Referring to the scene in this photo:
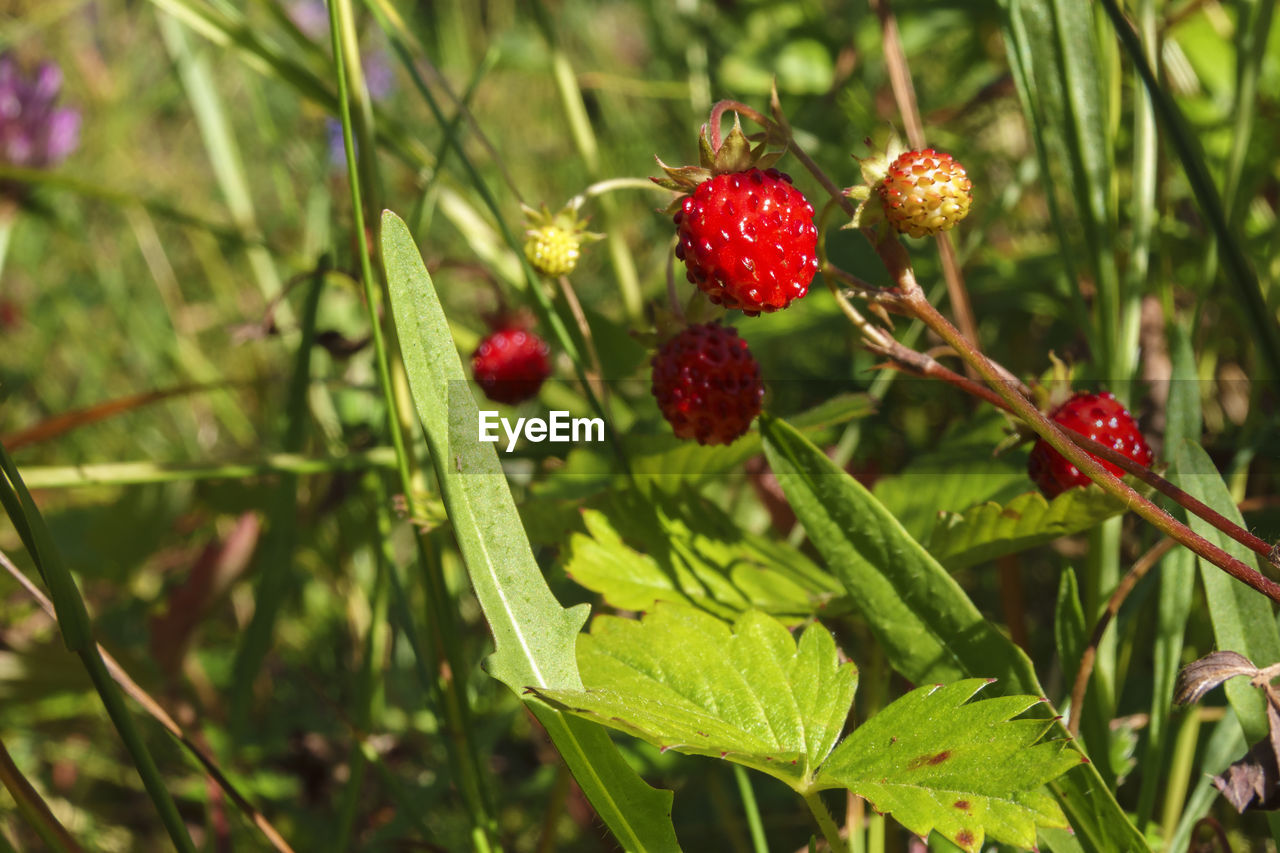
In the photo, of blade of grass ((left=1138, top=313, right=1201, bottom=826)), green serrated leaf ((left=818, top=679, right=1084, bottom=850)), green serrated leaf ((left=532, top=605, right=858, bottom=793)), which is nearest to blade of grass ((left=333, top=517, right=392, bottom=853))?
green serrated leaf ((left=532, top=605, right=858, bottom=793))

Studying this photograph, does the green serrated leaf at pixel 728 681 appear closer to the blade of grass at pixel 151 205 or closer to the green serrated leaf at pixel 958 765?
the green serrated leaf at pixel 958 765

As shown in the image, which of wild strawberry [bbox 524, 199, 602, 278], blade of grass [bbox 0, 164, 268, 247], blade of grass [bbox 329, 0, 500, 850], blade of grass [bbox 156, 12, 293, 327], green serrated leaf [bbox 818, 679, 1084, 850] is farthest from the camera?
blade of grass [bbox 156, 12, 293, 327]

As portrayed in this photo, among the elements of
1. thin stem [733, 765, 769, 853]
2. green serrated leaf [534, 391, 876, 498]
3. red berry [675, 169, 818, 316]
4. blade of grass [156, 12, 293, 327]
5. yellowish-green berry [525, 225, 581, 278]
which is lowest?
thin stem [733, 765, 769, 853]

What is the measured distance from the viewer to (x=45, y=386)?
1.57 meters

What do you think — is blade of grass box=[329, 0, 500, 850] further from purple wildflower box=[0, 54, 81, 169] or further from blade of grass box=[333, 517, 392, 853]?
purple wildflower box=[0, 54, 81, 169]

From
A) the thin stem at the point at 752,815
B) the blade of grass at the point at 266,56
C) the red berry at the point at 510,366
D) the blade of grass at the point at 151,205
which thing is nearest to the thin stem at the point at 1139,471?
the thin stem at the point at 752,815

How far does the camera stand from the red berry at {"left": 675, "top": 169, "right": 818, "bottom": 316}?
0.47m

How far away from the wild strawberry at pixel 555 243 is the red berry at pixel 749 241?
13 centimetres

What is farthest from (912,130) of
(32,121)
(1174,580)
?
(32,121)

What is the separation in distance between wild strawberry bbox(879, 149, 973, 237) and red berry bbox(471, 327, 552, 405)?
38 cm

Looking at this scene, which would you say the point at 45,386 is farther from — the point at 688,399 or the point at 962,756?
the point at 962,756

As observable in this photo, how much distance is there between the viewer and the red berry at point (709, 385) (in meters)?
0.56

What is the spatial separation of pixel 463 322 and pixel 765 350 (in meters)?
0.58

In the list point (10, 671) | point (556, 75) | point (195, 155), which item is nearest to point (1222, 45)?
point (556, 75)
